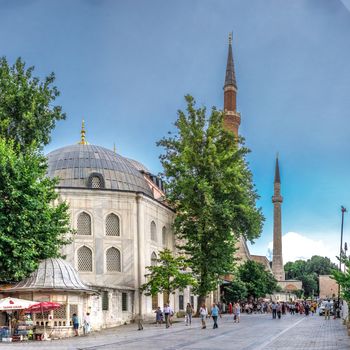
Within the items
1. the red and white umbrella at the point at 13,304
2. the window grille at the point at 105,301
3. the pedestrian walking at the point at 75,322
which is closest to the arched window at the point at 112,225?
the window grille at the point at 105,301

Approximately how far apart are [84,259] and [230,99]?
39.6m

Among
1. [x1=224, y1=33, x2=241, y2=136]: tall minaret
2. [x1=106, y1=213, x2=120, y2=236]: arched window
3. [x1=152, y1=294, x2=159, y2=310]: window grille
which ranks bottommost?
[x1=152, y1=294, x2=159, y2=310]: window grille

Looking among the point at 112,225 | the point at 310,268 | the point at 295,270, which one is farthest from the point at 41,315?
the point at 310,268

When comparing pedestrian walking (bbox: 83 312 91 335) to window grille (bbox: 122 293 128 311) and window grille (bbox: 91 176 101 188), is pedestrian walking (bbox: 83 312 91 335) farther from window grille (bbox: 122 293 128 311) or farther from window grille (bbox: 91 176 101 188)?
window grille (bbox: 91 176 101 188)

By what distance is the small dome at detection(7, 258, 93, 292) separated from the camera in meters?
26.2

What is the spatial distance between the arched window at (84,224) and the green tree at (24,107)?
246 inches

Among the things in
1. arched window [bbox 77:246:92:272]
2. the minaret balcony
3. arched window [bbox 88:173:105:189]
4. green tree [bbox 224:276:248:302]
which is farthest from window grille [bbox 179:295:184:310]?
the minaret balcony

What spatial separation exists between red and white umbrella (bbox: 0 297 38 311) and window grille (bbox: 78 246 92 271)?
1205cm

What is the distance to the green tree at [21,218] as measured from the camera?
2575 centimetres

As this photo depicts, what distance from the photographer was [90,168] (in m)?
39.8

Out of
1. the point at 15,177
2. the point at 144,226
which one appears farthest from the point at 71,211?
the point at 15,177

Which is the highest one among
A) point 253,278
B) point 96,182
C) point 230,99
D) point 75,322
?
point 230,99

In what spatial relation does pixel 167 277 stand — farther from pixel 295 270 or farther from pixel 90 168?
pixel 295 270

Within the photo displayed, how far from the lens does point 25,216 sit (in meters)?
25.9
